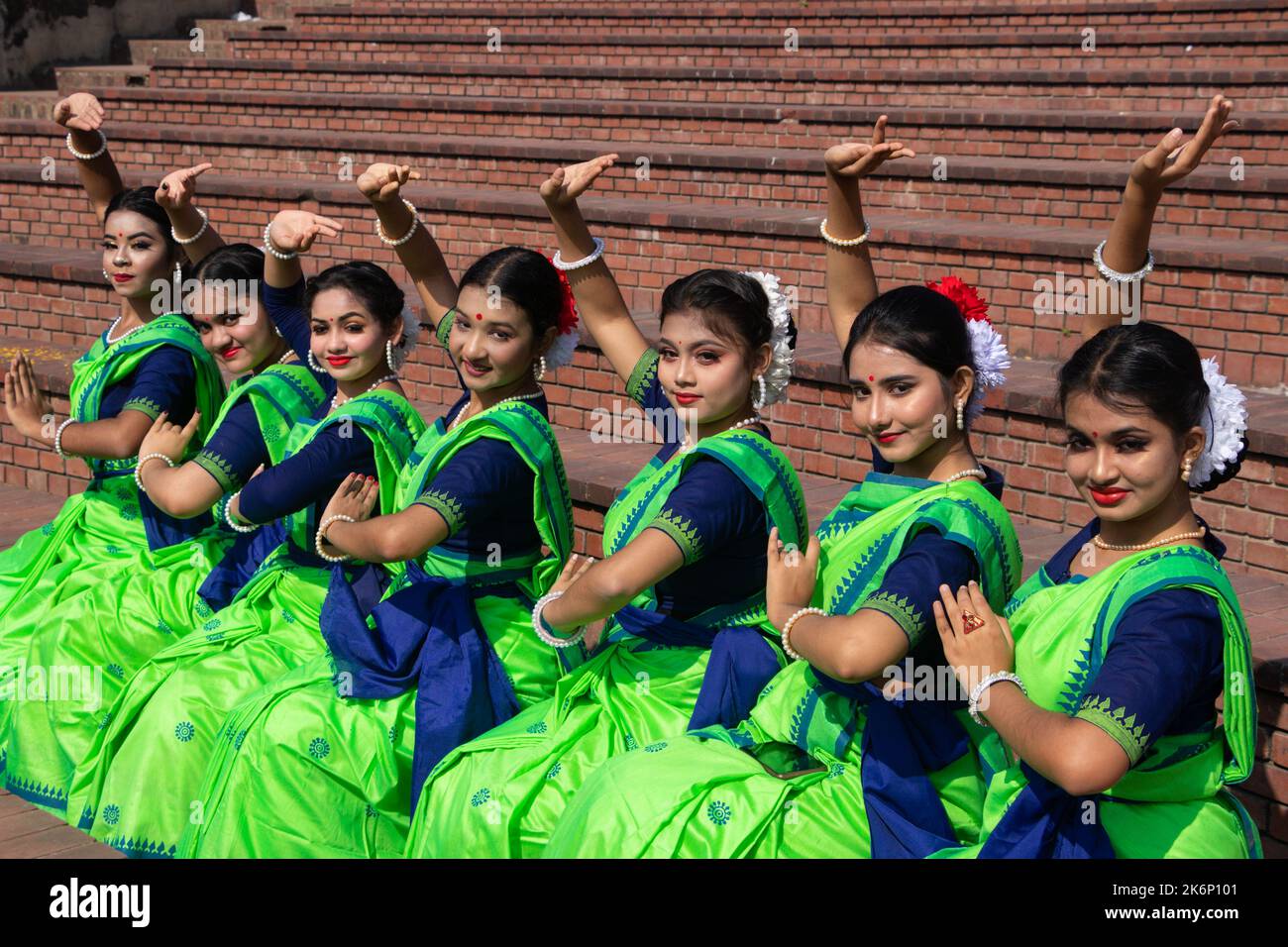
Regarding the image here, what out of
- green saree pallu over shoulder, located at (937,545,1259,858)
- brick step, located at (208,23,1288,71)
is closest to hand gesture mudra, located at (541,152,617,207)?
green saree pallu over shoulder, located at (937,545,1259,858)

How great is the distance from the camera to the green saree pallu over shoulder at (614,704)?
337 centimetres

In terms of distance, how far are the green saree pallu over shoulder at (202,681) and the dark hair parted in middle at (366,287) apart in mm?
211

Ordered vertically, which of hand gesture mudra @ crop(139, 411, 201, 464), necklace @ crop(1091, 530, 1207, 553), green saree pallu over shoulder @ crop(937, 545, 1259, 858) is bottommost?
green saree pallu over shoulder @ crop(937, 545, 1259, 858)

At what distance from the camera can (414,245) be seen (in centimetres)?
456

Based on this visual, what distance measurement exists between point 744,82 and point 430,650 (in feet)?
21.8

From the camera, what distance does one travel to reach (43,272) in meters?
8.40

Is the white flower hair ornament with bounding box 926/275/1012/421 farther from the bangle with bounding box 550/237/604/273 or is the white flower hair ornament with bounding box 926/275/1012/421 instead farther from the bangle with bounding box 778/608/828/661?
the bangle with bounding box 550/237/604/273

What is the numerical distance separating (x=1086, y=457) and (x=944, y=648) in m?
0.39

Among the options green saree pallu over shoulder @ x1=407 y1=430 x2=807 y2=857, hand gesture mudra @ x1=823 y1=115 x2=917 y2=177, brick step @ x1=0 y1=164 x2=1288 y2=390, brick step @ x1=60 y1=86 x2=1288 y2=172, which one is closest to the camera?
green saree pallu over shoulder @ x1=407 y1=430 x2=807 y2=857

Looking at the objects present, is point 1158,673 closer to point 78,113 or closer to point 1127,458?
point 1127,458

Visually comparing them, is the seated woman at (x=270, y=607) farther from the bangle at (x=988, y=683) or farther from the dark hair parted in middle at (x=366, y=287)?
the bangle at (x=988, y=683)

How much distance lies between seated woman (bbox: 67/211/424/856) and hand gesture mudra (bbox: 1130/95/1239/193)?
1865 mm

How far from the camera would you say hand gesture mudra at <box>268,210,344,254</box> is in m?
4.53
